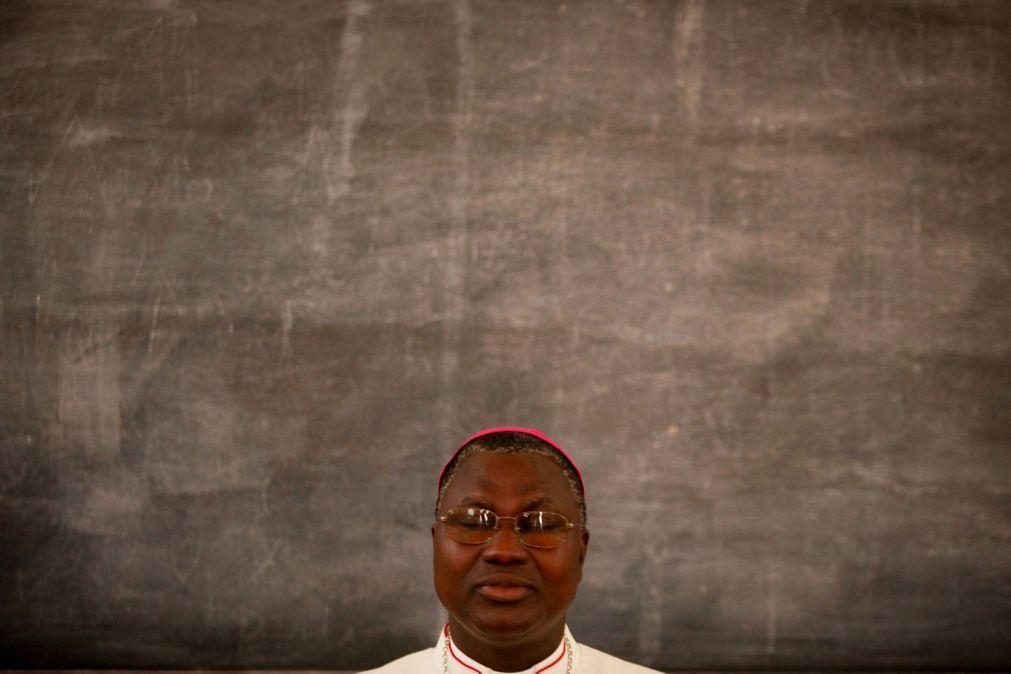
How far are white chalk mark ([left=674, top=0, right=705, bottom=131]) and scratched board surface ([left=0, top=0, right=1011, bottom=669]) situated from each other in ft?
0.05

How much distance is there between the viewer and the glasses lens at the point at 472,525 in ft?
5.87

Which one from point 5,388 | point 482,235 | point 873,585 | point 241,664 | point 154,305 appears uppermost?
point 482,235

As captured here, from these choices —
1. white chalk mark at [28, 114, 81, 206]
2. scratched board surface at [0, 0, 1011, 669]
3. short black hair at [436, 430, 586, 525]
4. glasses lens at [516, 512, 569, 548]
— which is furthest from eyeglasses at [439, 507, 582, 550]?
white chalk mark at [28, 114, 81, 206]

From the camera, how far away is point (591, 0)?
11.2 ft

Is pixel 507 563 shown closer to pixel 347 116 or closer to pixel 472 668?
pixel 472 668

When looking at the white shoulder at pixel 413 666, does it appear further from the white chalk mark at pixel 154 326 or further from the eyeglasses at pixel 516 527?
the white chalk mark at pixel 154 326

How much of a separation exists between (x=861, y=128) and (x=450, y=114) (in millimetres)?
1558

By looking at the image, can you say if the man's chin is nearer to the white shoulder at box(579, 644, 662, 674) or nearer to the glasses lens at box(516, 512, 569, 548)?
the glasses lens at box(516, 512, 569, 548)

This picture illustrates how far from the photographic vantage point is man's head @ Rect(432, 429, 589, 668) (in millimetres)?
1759

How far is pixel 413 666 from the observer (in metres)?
2.11

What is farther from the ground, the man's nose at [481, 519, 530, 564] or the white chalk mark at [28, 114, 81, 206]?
the white chalk mark at [28, 114, 81, 206]

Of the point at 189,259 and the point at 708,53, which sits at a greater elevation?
the point at 708,53

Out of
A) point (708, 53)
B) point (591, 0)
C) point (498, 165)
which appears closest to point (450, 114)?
point (498, 165)

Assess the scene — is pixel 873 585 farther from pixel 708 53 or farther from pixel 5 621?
pixel 5 621
